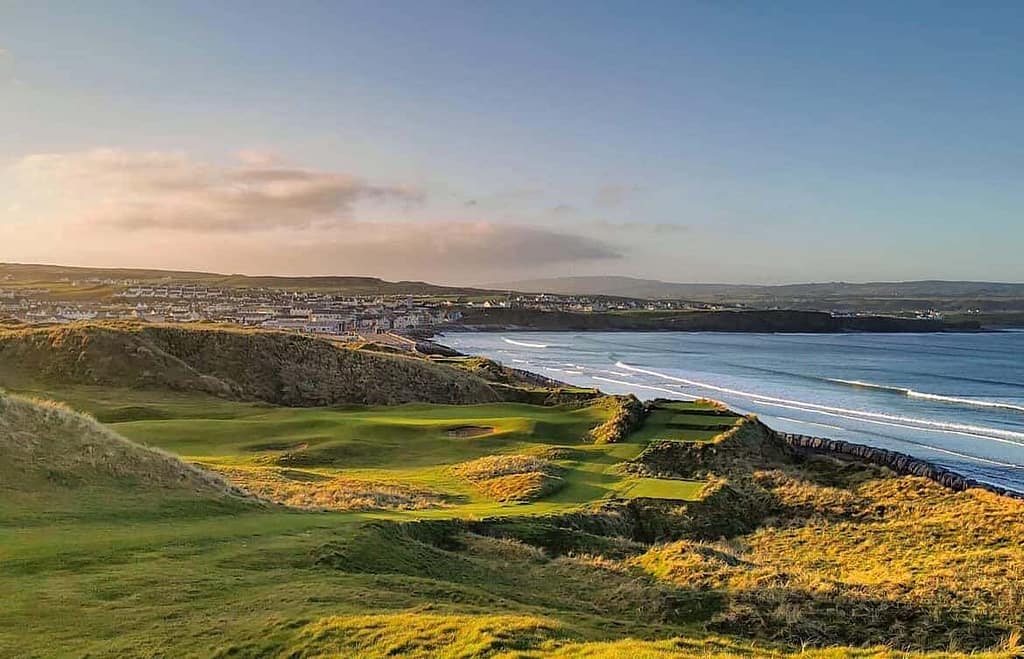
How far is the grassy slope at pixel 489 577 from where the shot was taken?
917 centimetres

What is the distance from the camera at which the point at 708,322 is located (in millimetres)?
176875

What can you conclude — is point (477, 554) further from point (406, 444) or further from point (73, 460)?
point (406, 444)

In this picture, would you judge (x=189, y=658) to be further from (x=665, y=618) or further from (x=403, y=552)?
(x=665, y=618)

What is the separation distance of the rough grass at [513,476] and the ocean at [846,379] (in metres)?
24.9

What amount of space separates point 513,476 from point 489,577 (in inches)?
479

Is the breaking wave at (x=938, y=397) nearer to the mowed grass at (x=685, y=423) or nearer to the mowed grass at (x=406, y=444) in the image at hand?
the mowed grass at (x=685, y=423)

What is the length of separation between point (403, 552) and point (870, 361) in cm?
9897

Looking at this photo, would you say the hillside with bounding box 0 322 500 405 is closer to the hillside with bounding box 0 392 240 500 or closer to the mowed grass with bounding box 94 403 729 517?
the mowed grass with bounding box 94 403 729 517

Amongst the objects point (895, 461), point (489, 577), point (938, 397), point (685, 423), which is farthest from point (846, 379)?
point (489, 577)

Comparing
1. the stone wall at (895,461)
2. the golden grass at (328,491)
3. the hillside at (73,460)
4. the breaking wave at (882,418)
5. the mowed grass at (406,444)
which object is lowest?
the breaking wave at (882,418)

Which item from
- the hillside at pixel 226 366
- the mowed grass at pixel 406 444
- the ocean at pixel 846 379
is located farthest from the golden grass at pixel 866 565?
the hillside at pixel 226 366

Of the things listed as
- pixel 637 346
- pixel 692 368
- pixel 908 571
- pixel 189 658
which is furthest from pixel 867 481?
pixel 637 346

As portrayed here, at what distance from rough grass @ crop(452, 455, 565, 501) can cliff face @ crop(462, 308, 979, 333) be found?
5584 inches

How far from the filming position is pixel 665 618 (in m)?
12.1
